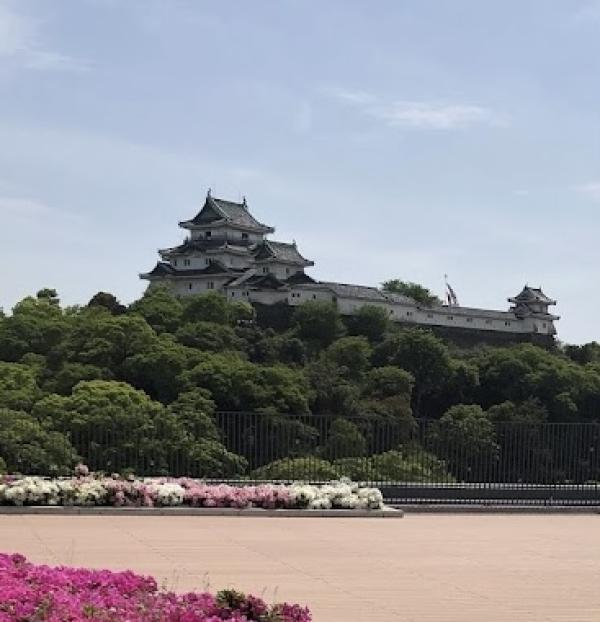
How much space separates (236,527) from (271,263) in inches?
2348

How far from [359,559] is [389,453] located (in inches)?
318

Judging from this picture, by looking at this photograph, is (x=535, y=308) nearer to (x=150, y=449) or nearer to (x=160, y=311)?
(x=160, y=311)

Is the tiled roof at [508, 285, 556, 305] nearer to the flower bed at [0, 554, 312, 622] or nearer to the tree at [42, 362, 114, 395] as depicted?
the tree at [42, 362, 114, 395]

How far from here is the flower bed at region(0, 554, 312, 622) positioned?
494 cm

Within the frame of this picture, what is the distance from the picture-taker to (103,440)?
54.5 feet

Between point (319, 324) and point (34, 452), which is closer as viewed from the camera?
point (34, 452)

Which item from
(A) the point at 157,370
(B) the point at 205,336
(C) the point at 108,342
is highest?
(B) the point at 205,336

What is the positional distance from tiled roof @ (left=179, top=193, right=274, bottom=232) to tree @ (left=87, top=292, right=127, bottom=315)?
1283 cm

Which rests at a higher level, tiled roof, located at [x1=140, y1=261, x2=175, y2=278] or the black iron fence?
tiled roof, located at [x1=140, y1=261, x2=175, y2=278]

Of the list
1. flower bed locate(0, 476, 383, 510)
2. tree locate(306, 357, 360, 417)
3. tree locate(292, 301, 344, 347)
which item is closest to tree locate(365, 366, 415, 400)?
tree locate(306, 357, 360, 417)

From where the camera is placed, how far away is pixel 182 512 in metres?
13.1

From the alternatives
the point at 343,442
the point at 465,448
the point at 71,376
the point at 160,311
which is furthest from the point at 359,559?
the point at 160,311

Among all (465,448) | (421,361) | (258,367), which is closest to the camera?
(465,448)

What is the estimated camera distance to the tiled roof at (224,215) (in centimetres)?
7656
